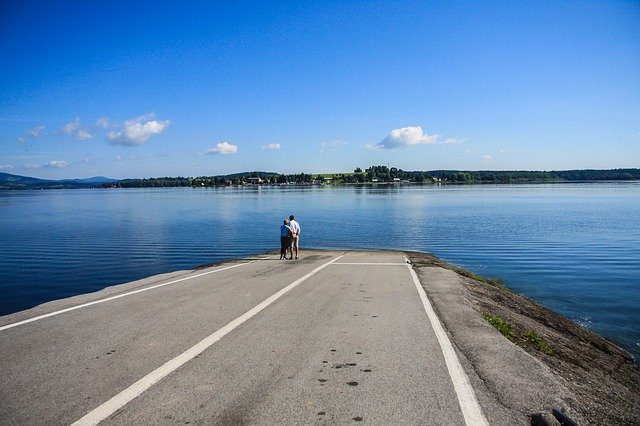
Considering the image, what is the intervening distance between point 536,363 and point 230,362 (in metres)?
4.34

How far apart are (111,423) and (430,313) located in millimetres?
6151

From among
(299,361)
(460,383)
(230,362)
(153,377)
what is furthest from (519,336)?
(153,377)

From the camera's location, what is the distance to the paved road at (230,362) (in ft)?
15.4

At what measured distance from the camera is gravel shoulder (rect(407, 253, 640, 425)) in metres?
5.04

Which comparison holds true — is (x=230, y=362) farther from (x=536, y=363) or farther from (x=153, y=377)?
(x=536, y=363)

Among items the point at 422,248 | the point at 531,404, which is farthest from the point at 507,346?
the point at 422,248

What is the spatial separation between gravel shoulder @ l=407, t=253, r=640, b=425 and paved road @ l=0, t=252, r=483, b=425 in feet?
1.64

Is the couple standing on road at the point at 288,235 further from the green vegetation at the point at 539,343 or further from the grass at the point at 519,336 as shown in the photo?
the green vegetation at the point at 539,343

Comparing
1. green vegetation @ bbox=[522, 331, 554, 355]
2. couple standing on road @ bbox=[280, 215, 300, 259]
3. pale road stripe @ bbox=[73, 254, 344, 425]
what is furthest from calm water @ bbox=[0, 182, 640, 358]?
pale road stripe @ bbox=[73, 254, 344, 425]

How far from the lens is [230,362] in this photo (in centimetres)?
605

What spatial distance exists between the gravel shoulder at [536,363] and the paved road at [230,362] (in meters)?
0.50

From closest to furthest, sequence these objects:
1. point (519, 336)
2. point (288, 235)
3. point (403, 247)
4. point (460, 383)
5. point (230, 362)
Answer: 1. point (460, 383)
2. point (230, 362)
3. point (519, 336)
4. point (288, 235)
5. point (403, 247)

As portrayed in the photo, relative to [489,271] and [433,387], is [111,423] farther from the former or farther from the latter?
[489,271]

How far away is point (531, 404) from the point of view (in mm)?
4898
